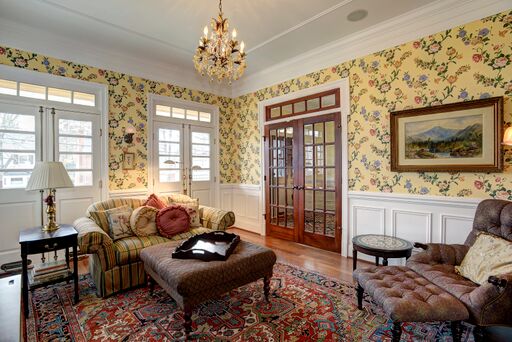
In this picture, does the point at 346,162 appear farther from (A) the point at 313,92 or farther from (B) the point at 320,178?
(A) the point at 313,92

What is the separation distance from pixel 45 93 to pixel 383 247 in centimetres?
456

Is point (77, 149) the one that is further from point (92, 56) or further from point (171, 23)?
point (171, 23)

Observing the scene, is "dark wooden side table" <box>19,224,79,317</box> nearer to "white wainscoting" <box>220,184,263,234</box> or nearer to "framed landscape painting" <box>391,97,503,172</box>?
"white wainscoting" <box>220,184,263,234</box>

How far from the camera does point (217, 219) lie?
11.2ft

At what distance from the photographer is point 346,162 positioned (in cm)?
366

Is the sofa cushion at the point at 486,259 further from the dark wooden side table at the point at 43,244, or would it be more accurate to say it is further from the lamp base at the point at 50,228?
the lamp base at the point at 50,228

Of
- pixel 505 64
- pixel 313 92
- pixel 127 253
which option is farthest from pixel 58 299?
pixel 505 64

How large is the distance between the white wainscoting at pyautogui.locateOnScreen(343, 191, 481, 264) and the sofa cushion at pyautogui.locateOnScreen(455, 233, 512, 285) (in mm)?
694

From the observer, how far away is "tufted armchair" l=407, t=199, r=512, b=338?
61.9 inches

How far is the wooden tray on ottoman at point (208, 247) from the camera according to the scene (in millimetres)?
2178

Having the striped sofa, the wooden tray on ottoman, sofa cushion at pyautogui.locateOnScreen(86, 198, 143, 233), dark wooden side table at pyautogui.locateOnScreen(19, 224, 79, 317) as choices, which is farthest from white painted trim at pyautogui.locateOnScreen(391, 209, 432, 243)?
dark wooden side table at pyautogui.locateOnScreen(19, 224, 79, 317)

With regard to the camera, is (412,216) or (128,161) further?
(128,161)

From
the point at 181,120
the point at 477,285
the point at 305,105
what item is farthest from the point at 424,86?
the point at 181,120

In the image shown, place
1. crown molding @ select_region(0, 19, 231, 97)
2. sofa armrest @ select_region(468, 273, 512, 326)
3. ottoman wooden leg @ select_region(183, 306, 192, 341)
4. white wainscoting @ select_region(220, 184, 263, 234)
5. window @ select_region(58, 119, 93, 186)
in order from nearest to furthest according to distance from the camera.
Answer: sofa armrest @ select_region(468, 273, 512, 326), ottoman wooden leg @ select_region(183, 306, 192, 341), crown molding @ select_region(0, 19, 231, 97), window @ select_region(58, 119, 93, 186), white wainscoting @ select_region(220, 184, 263, 234)
